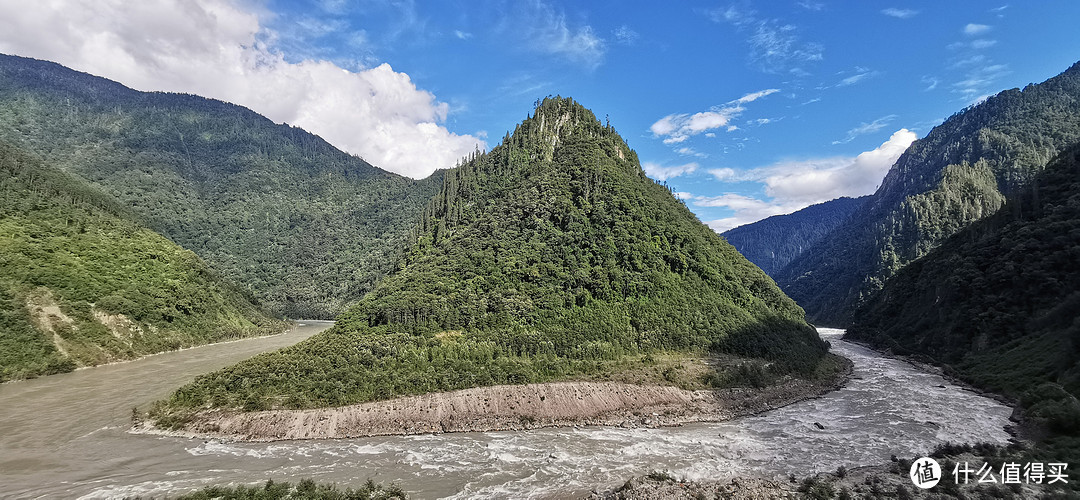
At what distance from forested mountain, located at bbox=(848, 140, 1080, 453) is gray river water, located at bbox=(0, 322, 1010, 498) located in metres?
6.33

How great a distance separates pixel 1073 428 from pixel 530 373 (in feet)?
154

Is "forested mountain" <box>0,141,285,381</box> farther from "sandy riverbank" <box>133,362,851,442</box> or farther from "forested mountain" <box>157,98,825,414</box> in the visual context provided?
"sandy riverbank" <box>133,362,851,442</box>

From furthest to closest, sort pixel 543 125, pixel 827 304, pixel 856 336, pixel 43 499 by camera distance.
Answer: pixel 827 304
pixel 856 336
pixel 543 125
pixel 43 499

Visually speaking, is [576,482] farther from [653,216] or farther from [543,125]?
[543,125]

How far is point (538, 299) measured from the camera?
221 feet

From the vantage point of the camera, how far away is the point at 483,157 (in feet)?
345

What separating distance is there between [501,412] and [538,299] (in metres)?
23.0

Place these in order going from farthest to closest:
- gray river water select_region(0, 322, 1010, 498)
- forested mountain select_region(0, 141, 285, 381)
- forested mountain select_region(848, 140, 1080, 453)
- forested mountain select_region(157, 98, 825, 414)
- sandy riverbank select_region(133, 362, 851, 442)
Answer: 1. forested mountain select_region(0, 141, 285, 381)
2. forested mountain select_region(157, 98, 825, 414)
3. forested mountain select_region(848, 140, 1080, 453)
4. sandy riverbank select_region(133, 362, 851, 442)
5. gray river water select_region(0, 322, 1010, 498)


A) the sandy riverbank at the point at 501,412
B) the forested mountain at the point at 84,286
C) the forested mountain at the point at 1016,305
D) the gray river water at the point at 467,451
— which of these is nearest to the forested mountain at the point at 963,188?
the forested mountain at the point at 1016,305

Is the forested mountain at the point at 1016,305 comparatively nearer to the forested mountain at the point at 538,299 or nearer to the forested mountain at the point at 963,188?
the forested mountain at the point at 538,299

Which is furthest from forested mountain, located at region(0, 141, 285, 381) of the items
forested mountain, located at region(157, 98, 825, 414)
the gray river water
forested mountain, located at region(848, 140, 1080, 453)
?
forested mountain, located at region(848, 140, 1080, 453)

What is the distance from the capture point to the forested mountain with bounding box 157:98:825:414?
4938 cm

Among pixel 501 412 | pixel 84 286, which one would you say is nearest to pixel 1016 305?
pixel 501 412

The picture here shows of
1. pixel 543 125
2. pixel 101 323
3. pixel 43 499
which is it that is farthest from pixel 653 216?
pixel 101 323
